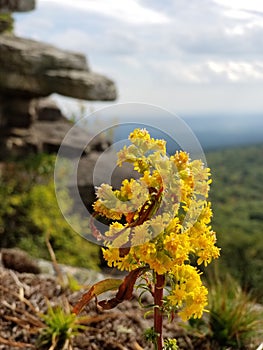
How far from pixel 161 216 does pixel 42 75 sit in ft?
27.4

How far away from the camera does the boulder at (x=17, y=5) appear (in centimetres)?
943

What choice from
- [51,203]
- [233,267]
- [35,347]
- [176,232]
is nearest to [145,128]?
[176,232]

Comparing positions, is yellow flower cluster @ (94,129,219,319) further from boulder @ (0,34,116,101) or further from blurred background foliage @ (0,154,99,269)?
boulder @ (0,34,116,101)

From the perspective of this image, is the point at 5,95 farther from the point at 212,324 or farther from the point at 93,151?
the point at 212,324

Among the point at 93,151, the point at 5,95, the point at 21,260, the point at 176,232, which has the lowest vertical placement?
the point at 93,151

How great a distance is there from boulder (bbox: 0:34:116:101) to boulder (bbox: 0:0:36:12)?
1.88 feet

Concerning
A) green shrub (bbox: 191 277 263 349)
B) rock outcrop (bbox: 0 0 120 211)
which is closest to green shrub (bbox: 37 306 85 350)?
green shrub (bbox: 191 277 263 349)

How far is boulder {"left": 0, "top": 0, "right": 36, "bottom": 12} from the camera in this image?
9.43m

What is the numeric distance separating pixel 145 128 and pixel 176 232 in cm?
40

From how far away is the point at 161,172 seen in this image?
195 cm

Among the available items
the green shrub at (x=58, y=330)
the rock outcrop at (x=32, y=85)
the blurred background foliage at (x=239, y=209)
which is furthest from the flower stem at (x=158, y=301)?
the blurred background foliage at (x=239, y=209)

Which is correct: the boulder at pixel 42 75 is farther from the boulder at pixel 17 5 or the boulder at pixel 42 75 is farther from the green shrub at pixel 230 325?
the green shrub at pixel 230 325

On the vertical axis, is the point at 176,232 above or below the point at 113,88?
above

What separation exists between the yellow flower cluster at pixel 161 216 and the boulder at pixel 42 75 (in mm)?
8158
